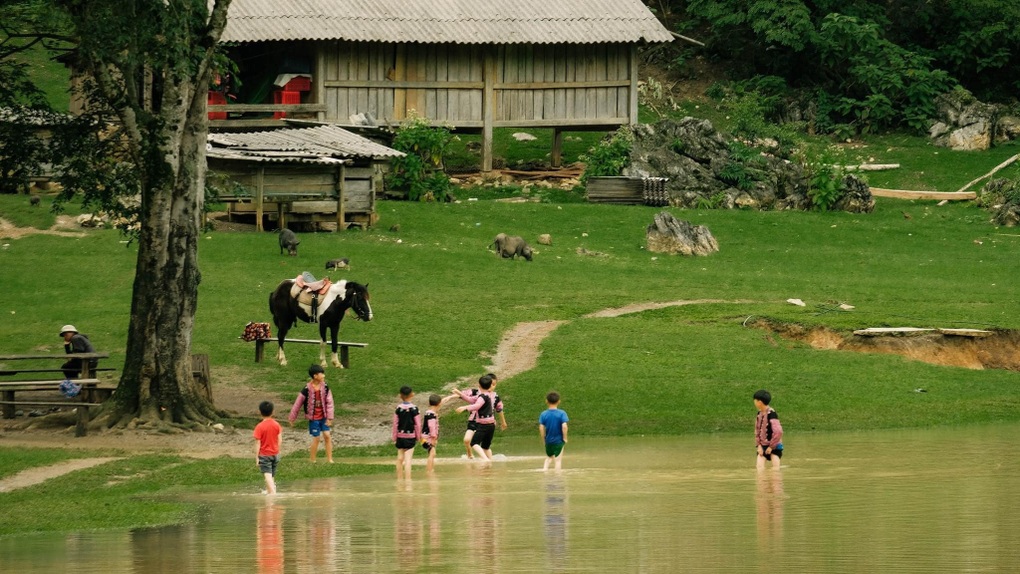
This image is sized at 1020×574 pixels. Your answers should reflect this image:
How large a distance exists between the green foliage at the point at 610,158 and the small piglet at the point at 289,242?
14.0 metres

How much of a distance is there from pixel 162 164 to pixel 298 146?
1949 cm

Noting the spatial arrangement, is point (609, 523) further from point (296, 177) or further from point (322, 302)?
point (296, 177)

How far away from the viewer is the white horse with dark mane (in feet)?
92.9

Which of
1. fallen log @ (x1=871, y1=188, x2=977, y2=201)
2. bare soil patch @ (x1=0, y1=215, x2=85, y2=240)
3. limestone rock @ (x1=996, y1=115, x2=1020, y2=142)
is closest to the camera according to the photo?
bare soil patch @ (x1=0, y1=215, x2=85, y2=240)

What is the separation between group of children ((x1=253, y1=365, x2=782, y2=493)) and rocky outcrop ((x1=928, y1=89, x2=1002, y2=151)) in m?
37.5

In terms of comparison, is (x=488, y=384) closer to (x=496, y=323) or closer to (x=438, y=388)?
(x=438, y=388)

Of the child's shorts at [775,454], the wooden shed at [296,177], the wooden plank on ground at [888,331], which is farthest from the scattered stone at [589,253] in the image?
the child's shorts at [775,454]

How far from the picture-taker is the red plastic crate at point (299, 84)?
50.3 metres

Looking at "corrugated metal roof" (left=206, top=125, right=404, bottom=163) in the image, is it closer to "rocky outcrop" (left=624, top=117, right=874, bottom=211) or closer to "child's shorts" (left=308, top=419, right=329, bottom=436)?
"rocky outcrop" (left=624, top=117, right=874, bottom=211)

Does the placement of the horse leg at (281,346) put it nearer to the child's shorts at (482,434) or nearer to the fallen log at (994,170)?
the child's shorts at (482,434)

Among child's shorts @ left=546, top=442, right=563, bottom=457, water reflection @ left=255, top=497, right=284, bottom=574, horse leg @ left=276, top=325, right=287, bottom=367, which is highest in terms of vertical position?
horse leg @ left=276, top=325, right=287, bottom=367

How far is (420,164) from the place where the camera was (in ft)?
157

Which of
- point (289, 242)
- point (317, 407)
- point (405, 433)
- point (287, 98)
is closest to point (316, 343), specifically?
point (317, 407)

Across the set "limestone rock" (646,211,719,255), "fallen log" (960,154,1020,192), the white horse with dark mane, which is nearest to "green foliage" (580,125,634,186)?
"limestone rock" (646,211,719,255)
